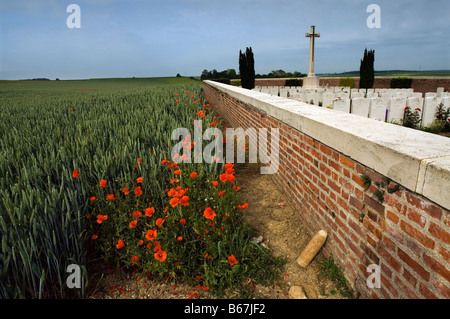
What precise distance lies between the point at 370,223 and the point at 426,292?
1.57 ft

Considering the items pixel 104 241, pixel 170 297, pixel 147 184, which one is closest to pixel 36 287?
pixel 104 241

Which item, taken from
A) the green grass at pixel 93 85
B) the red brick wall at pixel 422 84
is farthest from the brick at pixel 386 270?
the green grass at pixel 93 85

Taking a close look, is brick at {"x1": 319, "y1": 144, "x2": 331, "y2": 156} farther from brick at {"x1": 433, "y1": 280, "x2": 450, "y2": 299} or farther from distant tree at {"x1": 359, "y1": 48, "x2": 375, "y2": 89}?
distant tree at {"x1": 359, "y1": 48, "x2": 375, "y2": 89}

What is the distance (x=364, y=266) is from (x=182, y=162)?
2164mm

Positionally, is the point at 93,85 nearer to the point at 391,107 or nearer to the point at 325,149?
the point at 391,107

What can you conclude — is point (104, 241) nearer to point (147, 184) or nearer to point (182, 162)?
point (147, 184)

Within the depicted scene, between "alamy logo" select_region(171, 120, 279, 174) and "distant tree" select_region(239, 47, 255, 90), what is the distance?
21725mm

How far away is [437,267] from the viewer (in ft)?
4.10

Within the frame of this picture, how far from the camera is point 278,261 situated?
241cm

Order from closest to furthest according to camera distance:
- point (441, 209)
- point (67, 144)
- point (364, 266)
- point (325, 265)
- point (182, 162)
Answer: point (441, 209), point (364, 266), point (325, 265), point (182, 162), point (67, 144)

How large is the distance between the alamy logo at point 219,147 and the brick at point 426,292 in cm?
215

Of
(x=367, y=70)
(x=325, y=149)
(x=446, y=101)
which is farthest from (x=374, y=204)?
(x=367, y=70)

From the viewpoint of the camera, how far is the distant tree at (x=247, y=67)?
25.8 m

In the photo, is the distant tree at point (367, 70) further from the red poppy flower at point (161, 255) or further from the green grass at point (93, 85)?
the red poppy flower at point (161, 255)
